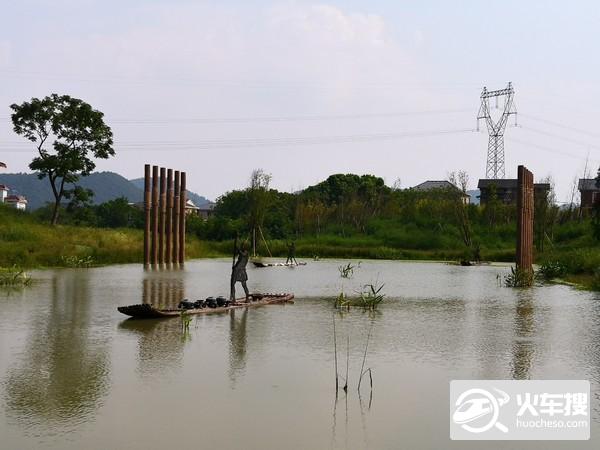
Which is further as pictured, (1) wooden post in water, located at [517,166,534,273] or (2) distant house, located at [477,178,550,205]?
(2) distant house, located at [477,178,550,205]

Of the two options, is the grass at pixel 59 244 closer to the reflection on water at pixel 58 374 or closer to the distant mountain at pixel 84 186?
the reflection on water at pixel 58 374

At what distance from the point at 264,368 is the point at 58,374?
2187 mm

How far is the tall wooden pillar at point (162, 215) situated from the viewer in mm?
29219

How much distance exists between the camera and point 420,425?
6.04 meters

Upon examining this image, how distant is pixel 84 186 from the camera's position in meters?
160

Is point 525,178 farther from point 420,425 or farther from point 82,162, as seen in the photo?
point 82,162

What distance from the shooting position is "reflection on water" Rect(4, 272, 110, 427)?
244 inches

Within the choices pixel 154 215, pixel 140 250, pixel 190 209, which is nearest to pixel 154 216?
pixel 154 215

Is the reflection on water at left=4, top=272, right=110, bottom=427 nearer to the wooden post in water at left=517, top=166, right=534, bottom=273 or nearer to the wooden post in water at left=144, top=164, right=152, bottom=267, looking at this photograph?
the wooden post in water at left=517, top=166, right=534, bottom=273

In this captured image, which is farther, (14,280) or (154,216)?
(154,216)

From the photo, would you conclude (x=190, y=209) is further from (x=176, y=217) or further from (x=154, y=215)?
(x=154, y=215)

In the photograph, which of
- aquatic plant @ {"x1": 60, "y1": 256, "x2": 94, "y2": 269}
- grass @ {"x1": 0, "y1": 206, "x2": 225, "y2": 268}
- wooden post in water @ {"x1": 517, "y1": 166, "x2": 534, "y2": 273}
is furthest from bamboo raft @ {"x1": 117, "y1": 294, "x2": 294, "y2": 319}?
aquatic plant @ {"x1": 60, "y1": 256, "x2": 94, "y2": 269}

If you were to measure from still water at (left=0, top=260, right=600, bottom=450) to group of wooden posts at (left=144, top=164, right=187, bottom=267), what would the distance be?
12.8 metres

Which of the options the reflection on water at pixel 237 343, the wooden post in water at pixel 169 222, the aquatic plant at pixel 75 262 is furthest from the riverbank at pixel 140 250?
the reflection on water at pixel 237 343
